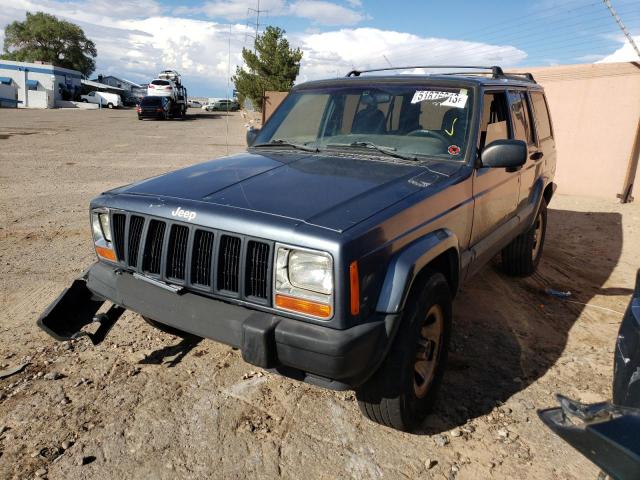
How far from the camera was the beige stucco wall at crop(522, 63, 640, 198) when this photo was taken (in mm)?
9008

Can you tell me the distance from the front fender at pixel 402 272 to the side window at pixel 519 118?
214cm

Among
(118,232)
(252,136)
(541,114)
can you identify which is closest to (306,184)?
(118,232)

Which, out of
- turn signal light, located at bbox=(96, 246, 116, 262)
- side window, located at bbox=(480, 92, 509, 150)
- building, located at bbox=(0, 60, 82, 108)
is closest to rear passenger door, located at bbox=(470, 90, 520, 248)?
side window, located at bbox=(480, 92, 509, 150)

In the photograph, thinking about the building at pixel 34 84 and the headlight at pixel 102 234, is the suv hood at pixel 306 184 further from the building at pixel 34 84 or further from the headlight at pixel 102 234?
the building at pixel 34 84

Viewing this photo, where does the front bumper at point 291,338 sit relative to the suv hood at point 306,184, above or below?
below

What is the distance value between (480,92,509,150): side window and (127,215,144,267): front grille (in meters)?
2.29

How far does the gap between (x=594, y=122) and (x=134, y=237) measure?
30.9 ft

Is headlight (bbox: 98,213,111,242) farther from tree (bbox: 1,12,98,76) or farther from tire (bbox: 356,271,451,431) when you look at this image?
tree (bbox: 1,12,98,76)

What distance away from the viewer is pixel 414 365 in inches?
105

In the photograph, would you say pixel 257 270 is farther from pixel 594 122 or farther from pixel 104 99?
pixel 104 99

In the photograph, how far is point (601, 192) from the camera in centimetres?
953

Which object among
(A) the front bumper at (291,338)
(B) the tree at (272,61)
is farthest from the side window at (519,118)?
(B) the tree at (272,61)

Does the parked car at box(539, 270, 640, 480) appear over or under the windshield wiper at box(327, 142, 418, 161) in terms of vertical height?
under

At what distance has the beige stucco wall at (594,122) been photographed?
29.6 feet
